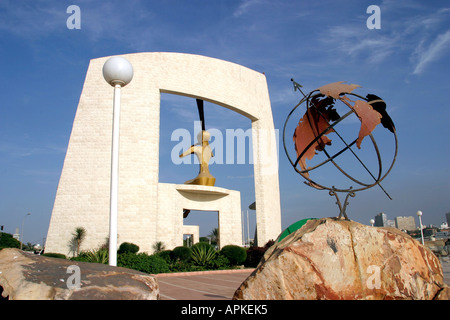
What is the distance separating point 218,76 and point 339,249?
72.5 ft

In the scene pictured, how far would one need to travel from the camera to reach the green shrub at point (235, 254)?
1895 centimetres

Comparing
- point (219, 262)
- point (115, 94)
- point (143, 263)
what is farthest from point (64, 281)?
point (219, 262)

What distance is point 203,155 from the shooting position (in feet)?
86.5

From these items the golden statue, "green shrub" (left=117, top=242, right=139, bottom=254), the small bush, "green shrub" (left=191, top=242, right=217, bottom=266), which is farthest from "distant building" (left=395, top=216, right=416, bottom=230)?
"green shrub" (left=117, top=242, right=139, bottom=254)

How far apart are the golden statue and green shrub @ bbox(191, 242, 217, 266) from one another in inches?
290

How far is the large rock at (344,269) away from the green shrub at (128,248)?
50.0 feet

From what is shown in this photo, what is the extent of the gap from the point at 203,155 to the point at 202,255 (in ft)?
32.1

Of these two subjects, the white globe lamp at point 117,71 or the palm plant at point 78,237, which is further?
the palm plant at point 78,237

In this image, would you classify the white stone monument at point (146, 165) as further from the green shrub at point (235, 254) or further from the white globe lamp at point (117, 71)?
the white globe lamp at point (117, 71)

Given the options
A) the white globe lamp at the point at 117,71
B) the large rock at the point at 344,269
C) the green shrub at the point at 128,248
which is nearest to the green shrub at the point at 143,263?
the green shrub at the point at 128,248

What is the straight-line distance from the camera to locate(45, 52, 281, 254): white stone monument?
802 inches
